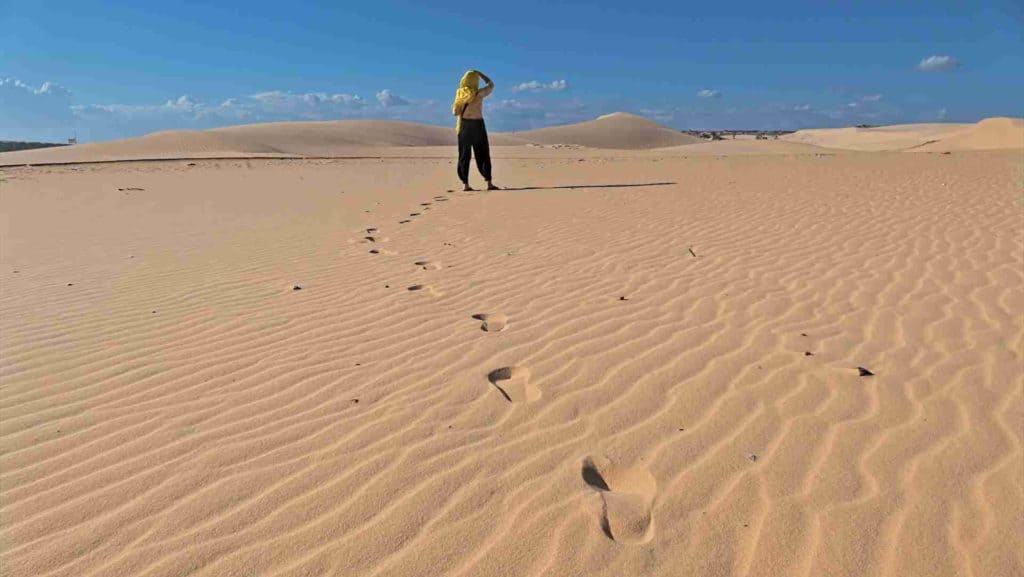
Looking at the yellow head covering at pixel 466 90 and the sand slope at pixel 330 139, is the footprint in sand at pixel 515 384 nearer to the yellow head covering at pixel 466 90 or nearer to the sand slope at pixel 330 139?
the yellow head covering at pixel 466 90

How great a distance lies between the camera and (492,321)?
4281mm

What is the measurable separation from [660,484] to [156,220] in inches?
360

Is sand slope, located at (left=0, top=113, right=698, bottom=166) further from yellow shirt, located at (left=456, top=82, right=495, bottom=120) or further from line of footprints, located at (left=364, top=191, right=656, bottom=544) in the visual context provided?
line of footprints, located at (left=364, top=191, right=656, bottom=544)

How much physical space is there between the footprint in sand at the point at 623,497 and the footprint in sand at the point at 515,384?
620 millimetres

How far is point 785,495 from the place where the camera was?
90.7 inches

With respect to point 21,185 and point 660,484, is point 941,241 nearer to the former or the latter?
point 660,484

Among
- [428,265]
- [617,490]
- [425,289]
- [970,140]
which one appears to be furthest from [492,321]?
[970,140]

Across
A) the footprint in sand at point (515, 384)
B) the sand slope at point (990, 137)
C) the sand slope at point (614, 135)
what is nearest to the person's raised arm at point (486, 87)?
the footprint in sand at point (515, 384)

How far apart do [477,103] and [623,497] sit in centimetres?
905

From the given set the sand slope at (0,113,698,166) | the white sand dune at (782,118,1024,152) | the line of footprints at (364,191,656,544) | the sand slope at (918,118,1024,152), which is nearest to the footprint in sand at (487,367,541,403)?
the line of footprints at (364,191,656,544)

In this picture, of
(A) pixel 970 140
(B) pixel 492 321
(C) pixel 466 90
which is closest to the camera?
(B) pixel 492 321

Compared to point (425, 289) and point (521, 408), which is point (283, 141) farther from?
point (521, 408)

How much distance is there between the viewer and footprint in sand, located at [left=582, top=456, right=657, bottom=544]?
2.15m

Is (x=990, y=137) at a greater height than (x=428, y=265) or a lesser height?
lesser
